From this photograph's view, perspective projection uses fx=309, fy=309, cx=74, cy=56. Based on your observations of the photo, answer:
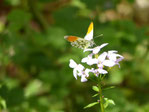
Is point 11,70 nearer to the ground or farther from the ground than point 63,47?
farther from the ground

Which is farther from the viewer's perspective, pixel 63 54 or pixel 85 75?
pixel 63 54

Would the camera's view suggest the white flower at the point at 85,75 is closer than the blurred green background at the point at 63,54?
Yes

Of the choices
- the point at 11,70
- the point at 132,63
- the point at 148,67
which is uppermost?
the point at 11,70

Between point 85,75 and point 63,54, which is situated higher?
point 63,54

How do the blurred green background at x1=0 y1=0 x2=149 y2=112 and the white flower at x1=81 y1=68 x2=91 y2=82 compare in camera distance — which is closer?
the white flower at x1=81 y1=68 x2=91 y2=82

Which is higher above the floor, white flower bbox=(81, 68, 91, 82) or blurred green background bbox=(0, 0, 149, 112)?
blurred green background bbox=(0, 0, 149, 112)

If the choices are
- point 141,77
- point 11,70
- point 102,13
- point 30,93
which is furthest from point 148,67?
point 11,70

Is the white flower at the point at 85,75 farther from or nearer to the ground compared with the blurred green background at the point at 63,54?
nearer to the ground

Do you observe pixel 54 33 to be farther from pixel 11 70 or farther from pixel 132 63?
pixel 11 70
